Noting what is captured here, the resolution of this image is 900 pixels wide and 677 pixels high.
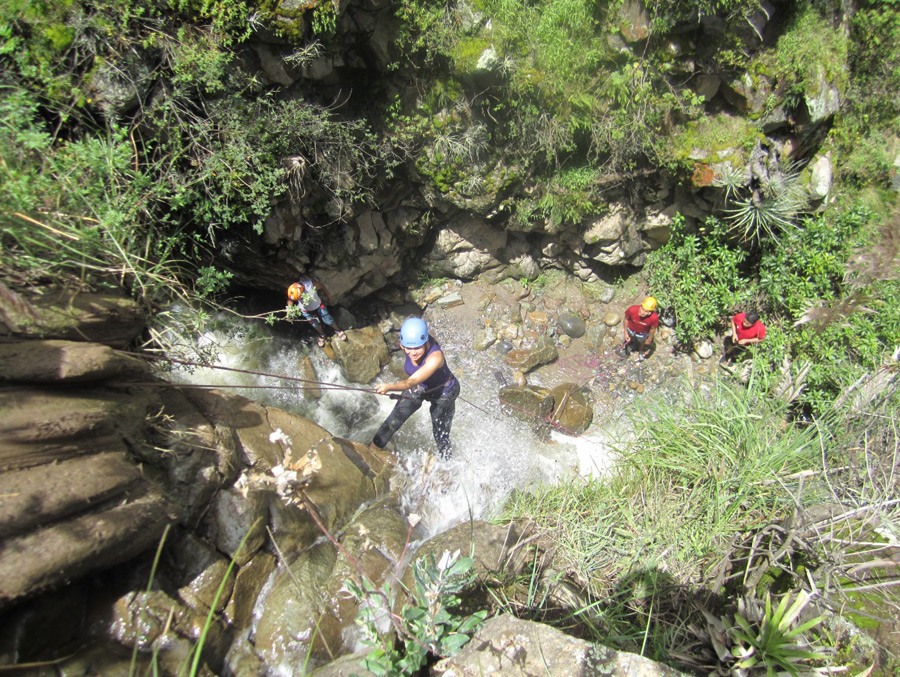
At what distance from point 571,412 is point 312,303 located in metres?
4.40

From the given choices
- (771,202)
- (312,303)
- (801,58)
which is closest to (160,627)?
(312,303)

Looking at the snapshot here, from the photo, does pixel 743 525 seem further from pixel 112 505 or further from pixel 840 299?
pixel 840 299

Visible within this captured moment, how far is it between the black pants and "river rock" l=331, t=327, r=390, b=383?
4.60ft

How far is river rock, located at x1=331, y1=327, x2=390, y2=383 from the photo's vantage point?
702cm

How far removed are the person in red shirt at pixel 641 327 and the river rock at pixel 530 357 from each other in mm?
1296

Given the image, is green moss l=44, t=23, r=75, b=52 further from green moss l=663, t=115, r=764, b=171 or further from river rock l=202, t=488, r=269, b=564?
green moss l=663, t=115, r=764, b=171

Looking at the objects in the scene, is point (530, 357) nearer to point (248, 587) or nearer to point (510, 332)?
point (510, 332)

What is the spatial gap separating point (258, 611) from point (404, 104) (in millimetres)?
6070

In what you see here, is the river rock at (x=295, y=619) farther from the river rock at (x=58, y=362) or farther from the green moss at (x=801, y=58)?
the green moss at (x=801, y=58)

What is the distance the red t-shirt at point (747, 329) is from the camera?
6664 millimetres

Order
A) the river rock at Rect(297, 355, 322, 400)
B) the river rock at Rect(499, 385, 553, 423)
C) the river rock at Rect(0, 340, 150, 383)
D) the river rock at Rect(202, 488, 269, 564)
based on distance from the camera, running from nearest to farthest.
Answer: the river rock at Rect(0, 340, 150, 383)
the river rock at Rect(202, 488, 269, 564)
the river rock at Rect(297, 355, 322, 400)
the river rock at Rect(499, 385, 553, 423)

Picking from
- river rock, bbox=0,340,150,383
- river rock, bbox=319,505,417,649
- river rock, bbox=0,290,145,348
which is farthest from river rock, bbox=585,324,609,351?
river rock, bbox=0,340,150,383

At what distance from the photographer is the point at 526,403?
7.04m

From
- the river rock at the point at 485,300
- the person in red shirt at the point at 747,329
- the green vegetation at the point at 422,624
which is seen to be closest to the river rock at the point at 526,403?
the river rock at the point at 485,300
